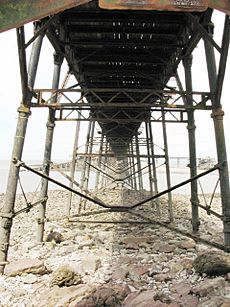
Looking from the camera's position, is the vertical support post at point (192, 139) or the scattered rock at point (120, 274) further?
the vertical support post at point (192, 139)

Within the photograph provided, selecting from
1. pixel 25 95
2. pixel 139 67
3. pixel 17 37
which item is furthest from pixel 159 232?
pixel 17 37

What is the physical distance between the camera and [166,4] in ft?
5.40

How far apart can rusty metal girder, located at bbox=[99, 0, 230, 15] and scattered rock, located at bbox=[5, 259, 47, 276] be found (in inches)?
154

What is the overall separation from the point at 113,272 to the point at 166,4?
12.8 feet

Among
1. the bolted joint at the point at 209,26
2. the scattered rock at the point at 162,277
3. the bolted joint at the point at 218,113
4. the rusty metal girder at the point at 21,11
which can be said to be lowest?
the scattered rock at the point at 162,277

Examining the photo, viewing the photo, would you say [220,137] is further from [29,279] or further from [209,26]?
[29,279]

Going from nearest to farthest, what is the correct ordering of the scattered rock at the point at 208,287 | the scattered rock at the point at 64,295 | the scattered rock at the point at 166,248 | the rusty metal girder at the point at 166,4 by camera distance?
the rusty metal girder at the point at 166,4, the scattered rock at the point at 64,295, the scattered rock at the point at 208,287, the scattered rock at the point at 166,248

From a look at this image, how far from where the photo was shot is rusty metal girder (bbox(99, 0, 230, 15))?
5.39 ft

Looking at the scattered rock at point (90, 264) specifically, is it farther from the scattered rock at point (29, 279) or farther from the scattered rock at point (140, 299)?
the scattered rock at point (140, 299)

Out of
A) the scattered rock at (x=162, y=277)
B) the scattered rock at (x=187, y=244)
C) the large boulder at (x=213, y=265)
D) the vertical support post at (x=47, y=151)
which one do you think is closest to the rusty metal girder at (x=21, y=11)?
the scattered rock at (x=162, y=277)

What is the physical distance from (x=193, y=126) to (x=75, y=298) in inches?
171

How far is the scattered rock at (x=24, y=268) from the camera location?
4227 mm

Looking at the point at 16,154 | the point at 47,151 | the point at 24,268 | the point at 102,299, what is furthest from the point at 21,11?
the point at 47,151

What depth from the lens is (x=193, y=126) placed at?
6309 millimetres
